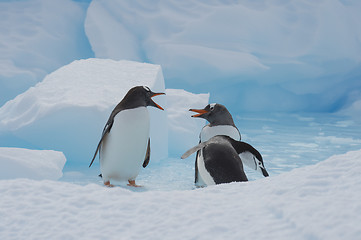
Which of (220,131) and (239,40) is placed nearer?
(220,131)

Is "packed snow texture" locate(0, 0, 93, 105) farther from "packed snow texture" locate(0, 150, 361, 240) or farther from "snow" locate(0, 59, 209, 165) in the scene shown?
"packed snow texture" locate(0, 150, 361, 240)

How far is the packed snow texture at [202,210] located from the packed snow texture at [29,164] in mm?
1826

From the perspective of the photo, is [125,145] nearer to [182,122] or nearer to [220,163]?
[220,163]

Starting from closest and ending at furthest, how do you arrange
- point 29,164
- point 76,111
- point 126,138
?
point 126,138
point 29,164
point 76,111

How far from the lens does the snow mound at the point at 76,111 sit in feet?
13.1

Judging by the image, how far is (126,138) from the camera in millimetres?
2758

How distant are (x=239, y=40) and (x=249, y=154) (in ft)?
26.4

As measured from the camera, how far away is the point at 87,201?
3.39 feet

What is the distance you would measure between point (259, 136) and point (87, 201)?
245 inches

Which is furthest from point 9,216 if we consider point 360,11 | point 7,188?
point 360,11

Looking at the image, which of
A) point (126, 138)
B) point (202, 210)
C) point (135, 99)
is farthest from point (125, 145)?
point (202, 210)

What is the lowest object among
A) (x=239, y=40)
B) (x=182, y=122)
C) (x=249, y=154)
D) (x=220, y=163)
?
(x=220, y=163)

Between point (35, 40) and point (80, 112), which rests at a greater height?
point (35, 40)

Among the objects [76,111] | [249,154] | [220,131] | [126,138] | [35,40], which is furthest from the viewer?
[35,40]
